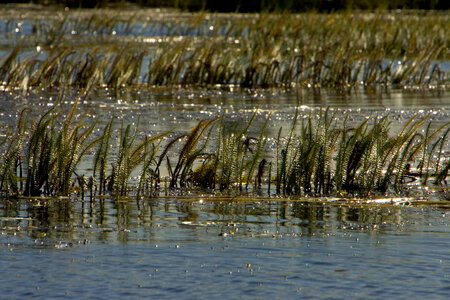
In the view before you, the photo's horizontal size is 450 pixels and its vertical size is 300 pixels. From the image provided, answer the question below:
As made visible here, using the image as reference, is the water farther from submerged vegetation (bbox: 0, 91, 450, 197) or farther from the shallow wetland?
submerged vegetation (bbox: 0, 91, 450, 197)

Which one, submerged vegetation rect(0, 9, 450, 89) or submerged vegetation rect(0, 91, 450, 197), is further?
submerged vegetation rect(0, 9, 450, 89)

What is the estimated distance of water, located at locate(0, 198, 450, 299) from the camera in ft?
14.0

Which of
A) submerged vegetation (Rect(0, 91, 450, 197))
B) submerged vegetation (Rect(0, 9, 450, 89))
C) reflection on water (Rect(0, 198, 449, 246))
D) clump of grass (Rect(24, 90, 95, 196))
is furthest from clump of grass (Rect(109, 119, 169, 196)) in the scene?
submerged vegetation (Rect(0, 9, 450, 89))

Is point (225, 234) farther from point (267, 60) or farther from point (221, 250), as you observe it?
point (267, 60)

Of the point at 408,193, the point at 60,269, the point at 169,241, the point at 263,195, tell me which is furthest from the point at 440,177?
the point at 60,269

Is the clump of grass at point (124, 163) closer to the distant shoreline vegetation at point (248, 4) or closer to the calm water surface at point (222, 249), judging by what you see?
the calm water surface at point (222, 249)

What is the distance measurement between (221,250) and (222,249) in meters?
0.02

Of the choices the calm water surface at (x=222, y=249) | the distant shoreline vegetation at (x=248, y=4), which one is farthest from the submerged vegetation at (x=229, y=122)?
the distant shoreline vegetation at (x=248, y=4)

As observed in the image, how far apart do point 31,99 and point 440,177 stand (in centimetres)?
690

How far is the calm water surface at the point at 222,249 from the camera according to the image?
4258mm

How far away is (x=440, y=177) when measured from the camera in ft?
21.9

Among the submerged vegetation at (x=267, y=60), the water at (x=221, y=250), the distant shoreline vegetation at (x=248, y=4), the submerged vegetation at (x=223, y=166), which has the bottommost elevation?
the water at (x=221, y=250)

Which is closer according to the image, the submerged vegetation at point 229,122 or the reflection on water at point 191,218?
the reflection on water at point 191,218

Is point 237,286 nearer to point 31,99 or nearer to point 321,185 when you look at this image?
point 321,185
